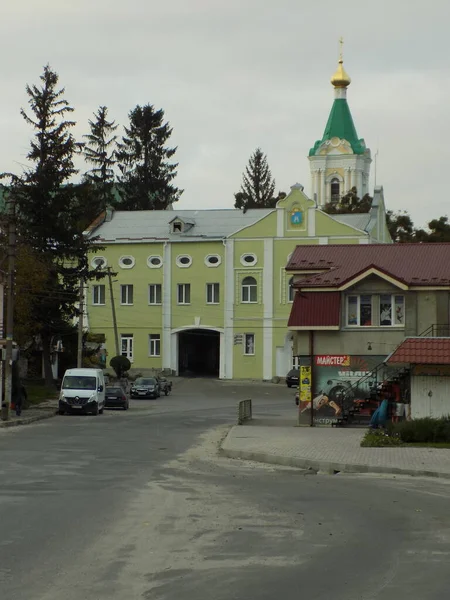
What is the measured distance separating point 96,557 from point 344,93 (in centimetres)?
10600

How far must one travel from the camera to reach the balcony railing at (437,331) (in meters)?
40.6

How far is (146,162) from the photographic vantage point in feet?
336

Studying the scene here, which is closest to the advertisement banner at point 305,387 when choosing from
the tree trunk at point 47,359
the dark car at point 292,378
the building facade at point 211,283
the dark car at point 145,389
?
the dark car at point 145,389

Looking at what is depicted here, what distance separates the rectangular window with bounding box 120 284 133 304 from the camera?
82938mm

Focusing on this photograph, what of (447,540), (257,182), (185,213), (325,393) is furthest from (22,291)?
(257,182)

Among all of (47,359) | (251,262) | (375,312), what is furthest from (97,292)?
(375,312)

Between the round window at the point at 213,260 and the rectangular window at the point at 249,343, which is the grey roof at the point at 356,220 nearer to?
the round window at the point at 213,260

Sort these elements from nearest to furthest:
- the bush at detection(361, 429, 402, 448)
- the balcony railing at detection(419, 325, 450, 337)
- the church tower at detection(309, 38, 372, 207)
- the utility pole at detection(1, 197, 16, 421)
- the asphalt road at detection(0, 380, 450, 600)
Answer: the asphalt road at detection(0, 380, 450, 600)
the bush at detection(361, 429, 402, 448)
the utility pole at detection(1, 197, 16, 421)
the balcony railing at detection(419, 325, 450, 337)
the church tower at detection(309, 38, 372, 207)

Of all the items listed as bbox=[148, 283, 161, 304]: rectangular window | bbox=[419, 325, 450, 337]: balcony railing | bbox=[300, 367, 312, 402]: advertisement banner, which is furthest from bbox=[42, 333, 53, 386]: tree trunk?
bbox=[419, 325, 450, 337]: balcony railing

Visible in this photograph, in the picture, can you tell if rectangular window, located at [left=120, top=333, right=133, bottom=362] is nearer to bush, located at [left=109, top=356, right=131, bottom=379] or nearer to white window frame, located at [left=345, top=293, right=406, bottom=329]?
bush, located at [left=109, top=356, right=131, bottom=379]

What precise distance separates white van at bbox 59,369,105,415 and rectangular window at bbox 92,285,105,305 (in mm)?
35040

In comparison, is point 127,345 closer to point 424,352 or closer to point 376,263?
point 376,263

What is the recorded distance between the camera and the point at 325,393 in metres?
41.5

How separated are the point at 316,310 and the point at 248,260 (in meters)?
38.7
